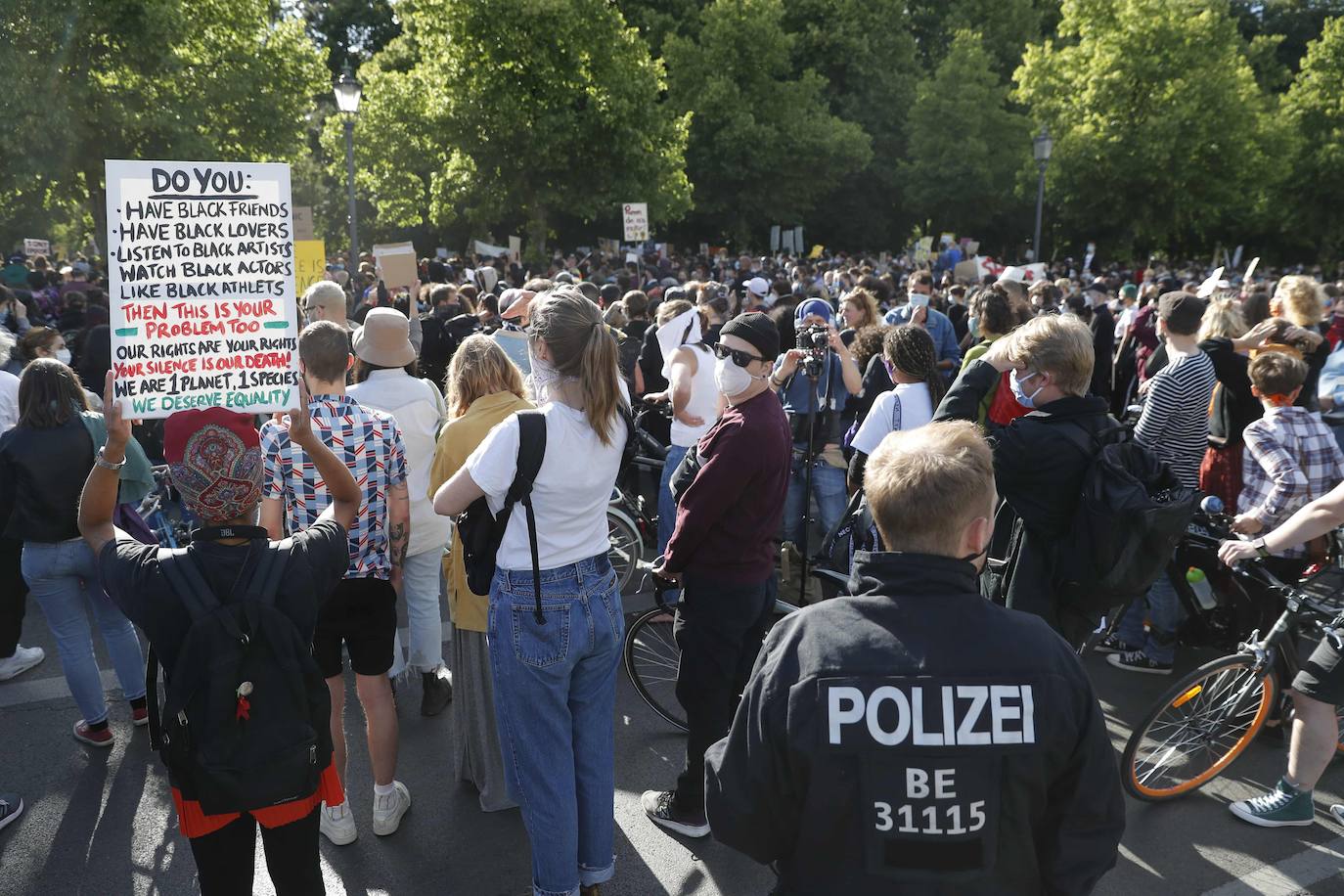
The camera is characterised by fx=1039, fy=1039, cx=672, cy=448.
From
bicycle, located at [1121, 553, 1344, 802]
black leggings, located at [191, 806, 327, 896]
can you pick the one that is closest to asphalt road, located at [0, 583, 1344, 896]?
bicycle, located at [1121, 553, 1344, 802]

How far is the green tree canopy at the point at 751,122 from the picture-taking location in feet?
104

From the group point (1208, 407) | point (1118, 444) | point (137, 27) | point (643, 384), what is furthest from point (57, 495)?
point (137, 27)

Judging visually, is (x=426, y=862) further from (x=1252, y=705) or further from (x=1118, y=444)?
(x=1252, y=705)

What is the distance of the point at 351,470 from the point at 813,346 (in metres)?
2.52

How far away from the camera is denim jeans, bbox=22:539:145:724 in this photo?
4.45 m

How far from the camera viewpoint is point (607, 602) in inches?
129

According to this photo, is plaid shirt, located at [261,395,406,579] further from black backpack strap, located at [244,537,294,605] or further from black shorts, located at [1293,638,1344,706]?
black shorts, located at [1293,638,1344,706]

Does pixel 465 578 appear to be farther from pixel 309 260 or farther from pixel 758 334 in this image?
pixel 309 260

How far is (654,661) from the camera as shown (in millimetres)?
5184

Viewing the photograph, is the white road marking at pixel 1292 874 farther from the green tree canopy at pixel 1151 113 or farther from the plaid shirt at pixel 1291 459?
the green tree canopy at pixel 1151 113

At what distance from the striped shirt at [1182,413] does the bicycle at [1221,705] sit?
1462mm

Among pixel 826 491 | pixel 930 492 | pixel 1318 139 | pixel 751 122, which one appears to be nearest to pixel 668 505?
pixel 826 491

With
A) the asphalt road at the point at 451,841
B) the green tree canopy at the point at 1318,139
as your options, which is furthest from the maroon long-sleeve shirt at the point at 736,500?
the green tree canopy at the point at 1318,139

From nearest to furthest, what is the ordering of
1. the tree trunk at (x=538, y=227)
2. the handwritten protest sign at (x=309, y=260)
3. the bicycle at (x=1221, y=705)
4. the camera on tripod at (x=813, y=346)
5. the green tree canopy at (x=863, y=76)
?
1. the bicycle at (x=1221, y=705)
2. the camera on tripod at (x=813, y=346)
3. the handwritten protest sign at (x=309, y=260)
4. the tree trunk at (x=538, y=227)
5. the green tree canopy at (x=863, y=76)
